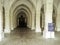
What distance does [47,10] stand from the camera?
43.6 ft

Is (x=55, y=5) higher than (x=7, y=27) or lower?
higher

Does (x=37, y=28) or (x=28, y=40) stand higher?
(x=37, y=28)

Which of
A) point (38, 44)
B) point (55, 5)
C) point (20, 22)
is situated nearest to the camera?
point (38, 44)

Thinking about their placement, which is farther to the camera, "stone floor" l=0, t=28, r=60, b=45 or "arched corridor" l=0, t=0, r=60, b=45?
"arched corridor" l=0, t=0, r=60, b=45

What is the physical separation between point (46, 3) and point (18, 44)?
5563mm

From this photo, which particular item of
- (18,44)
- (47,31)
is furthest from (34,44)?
(47,31)

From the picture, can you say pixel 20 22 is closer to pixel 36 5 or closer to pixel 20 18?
pixel 20 18

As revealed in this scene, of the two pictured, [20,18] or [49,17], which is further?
[20,18]

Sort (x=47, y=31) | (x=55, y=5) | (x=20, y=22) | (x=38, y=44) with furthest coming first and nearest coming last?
(x=20, y=22) < (x=55, y=5) < (x=47, y=31) < (x=38, y=44)

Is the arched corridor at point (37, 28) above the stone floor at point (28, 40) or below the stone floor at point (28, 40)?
above

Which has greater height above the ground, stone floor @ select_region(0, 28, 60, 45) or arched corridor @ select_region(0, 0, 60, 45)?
arched corridor @ select_region(0, 0, 60, 45)

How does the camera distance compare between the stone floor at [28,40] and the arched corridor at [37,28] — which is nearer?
the stone floor at [28,40]

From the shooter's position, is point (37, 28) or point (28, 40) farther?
point (37, 28)

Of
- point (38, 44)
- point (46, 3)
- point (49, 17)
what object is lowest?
point (38, 44)
